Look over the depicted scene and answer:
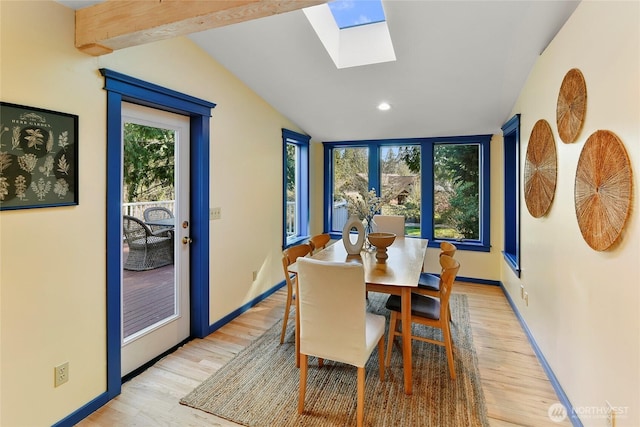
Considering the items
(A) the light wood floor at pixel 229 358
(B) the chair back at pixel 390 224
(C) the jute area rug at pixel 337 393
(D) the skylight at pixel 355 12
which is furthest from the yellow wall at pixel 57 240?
(B) the chair back at pixel 390 224

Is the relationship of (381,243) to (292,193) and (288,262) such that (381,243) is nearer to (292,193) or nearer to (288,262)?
(288,262)

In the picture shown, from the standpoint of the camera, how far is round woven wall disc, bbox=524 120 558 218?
2.31 meters

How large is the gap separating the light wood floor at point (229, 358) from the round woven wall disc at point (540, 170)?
117 centimetres

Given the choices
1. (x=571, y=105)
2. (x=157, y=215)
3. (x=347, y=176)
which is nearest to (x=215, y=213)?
(x=157, y=215)

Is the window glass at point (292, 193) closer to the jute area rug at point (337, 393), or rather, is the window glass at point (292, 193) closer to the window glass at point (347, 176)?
the window glass at point (347, 176)

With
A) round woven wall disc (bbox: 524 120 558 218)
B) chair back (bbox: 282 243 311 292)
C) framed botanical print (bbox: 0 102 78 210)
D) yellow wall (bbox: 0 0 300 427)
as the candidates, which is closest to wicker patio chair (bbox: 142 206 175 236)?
yellow wall (bbox: 0 0 300 427)

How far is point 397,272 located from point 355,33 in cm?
215

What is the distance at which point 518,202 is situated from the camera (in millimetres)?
3414

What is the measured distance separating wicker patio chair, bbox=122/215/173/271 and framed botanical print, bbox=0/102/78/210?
606 mm

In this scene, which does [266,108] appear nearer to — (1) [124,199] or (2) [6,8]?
(1) [124,199]

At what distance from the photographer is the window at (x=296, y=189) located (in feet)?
14.7

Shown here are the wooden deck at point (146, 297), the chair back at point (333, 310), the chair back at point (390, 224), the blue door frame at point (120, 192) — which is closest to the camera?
the chair back at point (333, 310)

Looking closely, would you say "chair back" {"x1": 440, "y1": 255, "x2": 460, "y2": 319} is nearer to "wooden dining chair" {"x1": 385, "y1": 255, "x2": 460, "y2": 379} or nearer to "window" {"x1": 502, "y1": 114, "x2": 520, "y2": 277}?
"wooden dining chair" {"x1": 385, "y1": 255, "x2": 460, "y2": 379}

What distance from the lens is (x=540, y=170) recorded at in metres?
2.55
